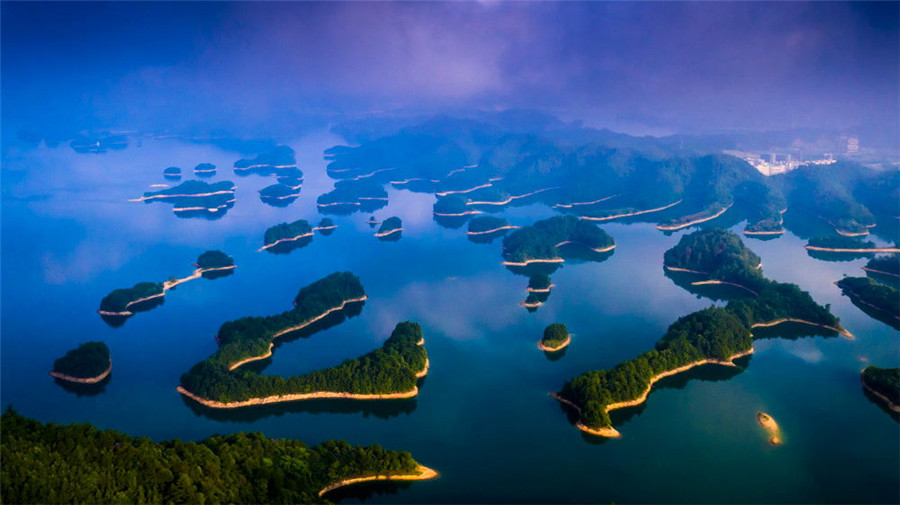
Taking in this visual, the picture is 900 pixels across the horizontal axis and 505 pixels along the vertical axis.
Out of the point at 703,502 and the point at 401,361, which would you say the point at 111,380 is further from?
the point at 703,502

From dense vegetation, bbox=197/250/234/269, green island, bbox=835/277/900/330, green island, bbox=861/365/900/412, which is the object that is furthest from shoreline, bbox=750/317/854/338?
dense vegetation, bbox=197/250/234/269

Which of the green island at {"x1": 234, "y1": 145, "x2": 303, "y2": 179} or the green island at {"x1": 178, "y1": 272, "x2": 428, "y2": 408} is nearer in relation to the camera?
the green island at {"x1": 178, "y1": 272, "x2": 428, "y2": 408}

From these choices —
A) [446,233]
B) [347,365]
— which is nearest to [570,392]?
[347,365]

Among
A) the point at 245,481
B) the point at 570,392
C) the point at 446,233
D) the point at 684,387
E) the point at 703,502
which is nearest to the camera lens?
the point at 245,481

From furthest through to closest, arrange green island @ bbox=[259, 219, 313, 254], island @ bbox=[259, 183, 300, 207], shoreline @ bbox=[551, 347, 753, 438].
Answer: island @ bbox=[259, 183, 300, 207] < green island @ bbox=[259, 219, 313, 254] < shoreline @ bbox=[551, 347, 753, 438]

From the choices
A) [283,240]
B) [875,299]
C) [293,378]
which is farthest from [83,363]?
[875,299]

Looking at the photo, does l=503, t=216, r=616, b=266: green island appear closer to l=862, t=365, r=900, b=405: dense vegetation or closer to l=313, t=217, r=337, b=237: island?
l=313, t=217, r=337, b=237: island
